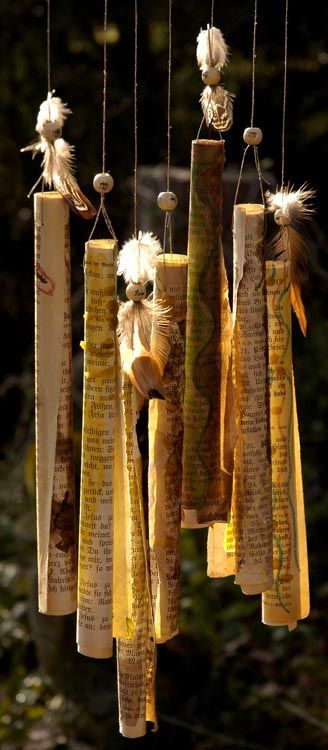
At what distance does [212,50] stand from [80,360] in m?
1.50

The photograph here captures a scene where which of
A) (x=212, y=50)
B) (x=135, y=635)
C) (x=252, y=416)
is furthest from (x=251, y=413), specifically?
(x=212, y=50)

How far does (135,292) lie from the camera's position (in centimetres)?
96

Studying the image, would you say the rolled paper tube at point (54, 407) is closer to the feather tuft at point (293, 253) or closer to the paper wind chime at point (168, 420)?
the paper wind chime at point (168, 420)

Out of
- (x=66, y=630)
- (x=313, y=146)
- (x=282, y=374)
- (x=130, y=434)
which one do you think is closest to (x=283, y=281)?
(x=282, y=374)

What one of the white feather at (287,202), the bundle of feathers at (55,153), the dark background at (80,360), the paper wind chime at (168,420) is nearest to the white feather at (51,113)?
the bundle of feathers at (55,153)

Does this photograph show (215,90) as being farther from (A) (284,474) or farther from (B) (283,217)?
(A) (284,474)

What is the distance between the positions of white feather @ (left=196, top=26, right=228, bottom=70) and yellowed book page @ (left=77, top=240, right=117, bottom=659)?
0.20 metres

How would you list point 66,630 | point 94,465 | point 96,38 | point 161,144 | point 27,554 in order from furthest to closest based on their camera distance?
point 161,144 → point 96,38 → point 27,554 → point 66,630 → point 94,465

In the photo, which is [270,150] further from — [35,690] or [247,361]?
[247,361]

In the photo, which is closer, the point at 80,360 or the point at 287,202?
the point at 287,202

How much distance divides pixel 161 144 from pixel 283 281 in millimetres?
2164

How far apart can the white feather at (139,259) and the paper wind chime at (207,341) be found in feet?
0.12

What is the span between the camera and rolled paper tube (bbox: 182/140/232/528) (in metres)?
0.99

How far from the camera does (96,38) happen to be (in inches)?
115
